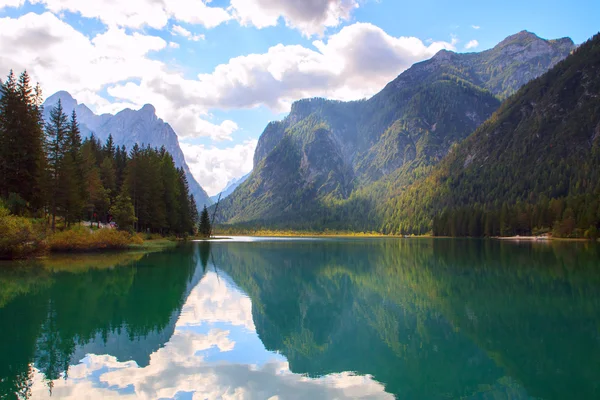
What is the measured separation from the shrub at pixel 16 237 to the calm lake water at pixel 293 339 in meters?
6.05

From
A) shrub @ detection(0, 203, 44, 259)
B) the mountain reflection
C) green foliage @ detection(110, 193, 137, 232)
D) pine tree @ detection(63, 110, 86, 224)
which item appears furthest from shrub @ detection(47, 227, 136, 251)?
the mountain reflection

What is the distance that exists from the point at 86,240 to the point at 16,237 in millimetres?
15808

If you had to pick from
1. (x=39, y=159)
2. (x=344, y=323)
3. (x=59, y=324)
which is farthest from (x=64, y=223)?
(x=344, y=323)

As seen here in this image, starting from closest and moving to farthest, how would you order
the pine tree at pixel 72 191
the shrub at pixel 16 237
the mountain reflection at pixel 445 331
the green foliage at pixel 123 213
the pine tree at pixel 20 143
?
1. the mountain reflection at pixel 445 331
2. the shrub at pixel 16 237
3. the pine tree at pixel 20 143
4. the pine tree at pixel 72 191
5. the green foliage at pixel 123 213

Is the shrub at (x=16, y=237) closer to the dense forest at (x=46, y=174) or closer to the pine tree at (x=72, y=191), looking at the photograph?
the dense forest at (x=46, y=174)

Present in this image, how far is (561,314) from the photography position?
22.4 metres

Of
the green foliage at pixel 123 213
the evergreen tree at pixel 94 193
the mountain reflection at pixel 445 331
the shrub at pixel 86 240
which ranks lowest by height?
the mountain reflection at pixel 445 331

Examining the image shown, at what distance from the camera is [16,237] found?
40031 millimetres

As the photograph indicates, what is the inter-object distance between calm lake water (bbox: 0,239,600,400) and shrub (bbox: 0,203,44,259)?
6045 mm

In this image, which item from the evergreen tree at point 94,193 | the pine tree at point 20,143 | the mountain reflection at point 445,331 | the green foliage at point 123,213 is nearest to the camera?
the mountain reflection at point 445,331

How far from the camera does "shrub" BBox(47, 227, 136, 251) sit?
2077 inches

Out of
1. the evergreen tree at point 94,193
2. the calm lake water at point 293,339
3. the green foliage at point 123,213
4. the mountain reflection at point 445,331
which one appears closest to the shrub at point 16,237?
the calm lake water at point 293,339

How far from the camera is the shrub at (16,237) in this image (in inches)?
1512

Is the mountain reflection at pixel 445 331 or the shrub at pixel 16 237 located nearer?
the mountain reflection at pixel 445 331
